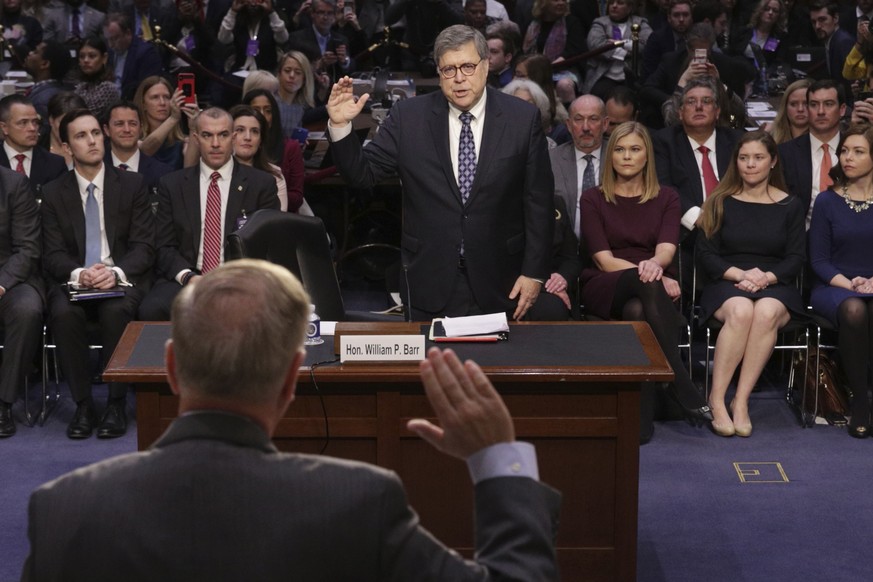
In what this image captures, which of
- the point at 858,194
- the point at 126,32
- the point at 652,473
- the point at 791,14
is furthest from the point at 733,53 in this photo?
the point at 652,473

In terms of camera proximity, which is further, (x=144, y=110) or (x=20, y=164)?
(x=144, y=110)

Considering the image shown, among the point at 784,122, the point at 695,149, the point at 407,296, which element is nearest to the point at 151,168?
the point at 407,296

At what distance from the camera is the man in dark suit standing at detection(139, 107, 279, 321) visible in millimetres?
6035

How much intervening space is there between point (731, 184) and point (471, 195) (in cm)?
194

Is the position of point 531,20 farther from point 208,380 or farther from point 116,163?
point 208,380

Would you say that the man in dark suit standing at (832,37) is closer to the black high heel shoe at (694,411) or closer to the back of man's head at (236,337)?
the black high heel shoe at (694,411)

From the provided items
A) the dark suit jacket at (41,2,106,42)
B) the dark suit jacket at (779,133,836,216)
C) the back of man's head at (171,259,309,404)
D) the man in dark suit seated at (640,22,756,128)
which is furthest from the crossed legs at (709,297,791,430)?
the dark suit jacket at (41,2,106,42)

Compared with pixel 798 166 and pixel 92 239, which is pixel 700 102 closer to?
pixel 798 166

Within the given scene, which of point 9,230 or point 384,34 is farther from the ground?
point 384,34

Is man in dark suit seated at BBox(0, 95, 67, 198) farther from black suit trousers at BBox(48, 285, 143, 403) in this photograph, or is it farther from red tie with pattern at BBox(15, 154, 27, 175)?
black suit trousers at BBox(48, 285, 143, 403)

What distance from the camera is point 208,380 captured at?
1.64 meters

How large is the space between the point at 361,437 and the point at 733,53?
660 cm

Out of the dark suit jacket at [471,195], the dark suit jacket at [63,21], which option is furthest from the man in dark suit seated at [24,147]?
the dark suit jacket at [63,21]

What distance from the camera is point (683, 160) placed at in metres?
6.43
